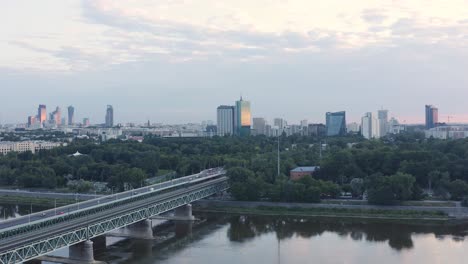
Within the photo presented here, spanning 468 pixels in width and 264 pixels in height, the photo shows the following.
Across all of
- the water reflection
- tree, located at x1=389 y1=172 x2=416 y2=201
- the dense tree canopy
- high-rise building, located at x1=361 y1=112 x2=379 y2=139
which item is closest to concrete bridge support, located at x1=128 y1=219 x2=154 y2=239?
the water reflection

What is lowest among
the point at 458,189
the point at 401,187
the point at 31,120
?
the point at 458,189

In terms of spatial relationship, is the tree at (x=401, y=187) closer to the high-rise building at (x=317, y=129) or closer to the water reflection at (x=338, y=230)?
the water reflection at (x=338, y=230)

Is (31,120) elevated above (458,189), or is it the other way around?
(31,120)

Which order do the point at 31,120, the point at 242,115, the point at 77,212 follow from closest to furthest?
the point at 77,212, the point at 242,115, the point at 31,120

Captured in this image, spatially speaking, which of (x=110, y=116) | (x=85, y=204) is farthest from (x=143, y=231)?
(x=110, y=116)

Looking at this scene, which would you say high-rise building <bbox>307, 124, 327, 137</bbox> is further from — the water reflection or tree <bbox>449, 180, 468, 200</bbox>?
the water reflection

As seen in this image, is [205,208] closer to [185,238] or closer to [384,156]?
[185,238]

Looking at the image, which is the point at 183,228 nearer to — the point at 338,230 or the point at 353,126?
the point at 338,230
